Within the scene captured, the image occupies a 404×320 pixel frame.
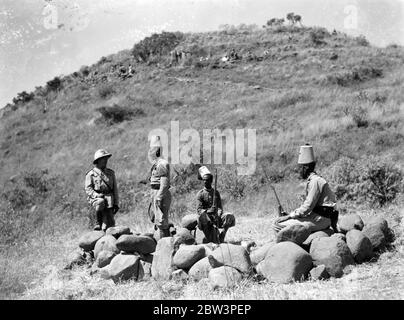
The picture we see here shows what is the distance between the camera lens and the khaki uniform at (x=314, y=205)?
21.0 ft

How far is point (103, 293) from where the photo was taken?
6.04 m

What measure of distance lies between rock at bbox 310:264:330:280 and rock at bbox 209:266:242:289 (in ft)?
2.99

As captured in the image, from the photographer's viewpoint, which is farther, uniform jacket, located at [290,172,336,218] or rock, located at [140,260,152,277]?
rock, located at [140,260,152,277]

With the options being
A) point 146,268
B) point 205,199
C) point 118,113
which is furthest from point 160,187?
point 118,113

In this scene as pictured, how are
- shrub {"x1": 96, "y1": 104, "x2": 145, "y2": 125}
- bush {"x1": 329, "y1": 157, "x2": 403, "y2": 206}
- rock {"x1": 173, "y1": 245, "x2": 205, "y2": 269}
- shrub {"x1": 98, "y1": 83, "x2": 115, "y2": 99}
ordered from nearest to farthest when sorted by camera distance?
rock {"x1": 173, "y1": 245, "x2": 205, "y2": 269} < bush {"x1": 329, "y1": 157, "x2": 403, "y2": 206} < shrub {"x1": 96, "y1": 104, "x2": 145, "y2": 125} < shrub {"x1": 98, "y1": 83, "x2": 115, "y2": 99}

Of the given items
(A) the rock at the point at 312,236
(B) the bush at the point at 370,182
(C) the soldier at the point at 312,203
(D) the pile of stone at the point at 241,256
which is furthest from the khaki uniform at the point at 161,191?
(B) the bush at the point at 370,182

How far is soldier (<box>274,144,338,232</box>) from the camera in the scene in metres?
6.43

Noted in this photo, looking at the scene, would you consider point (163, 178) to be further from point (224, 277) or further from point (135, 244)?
point (224, 277)

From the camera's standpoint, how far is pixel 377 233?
21.2ft

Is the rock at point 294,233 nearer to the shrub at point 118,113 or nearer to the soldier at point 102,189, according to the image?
the soldier at point 102,189

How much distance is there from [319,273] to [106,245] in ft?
11.1

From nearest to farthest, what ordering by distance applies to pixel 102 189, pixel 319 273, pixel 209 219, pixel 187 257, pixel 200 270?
pixel 319 273
pixel 200 270
pixel 187 257
pixel 209 219
pixel 102 189

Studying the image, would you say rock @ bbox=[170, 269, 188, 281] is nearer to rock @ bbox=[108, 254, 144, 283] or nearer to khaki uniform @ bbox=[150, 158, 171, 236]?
rock @ bbox=[108, 254, 144, 283]

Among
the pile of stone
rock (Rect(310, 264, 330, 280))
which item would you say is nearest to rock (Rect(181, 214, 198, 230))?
the pile of stone
